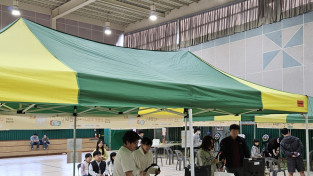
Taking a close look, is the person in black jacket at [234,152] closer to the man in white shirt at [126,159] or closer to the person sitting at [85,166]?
the man in white shirt at [126,159]

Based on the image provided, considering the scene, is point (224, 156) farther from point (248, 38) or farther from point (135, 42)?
point (135, 42)

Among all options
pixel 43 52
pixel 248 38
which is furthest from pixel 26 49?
pixel 248 38

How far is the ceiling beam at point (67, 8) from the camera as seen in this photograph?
1749 cm

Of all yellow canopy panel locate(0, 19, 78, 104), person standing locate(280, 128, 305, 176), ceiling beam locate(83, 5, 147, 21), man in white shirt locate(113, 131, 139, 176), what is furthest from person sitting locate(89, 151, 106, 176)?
ceiling beam locate(83, 5, 147, 21)

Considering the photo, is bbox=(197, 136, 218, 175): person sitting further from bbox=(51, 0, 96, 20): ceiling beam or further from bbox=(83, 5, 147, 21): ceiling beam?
bbox=(83, 5, 147, 21): ceiling beam

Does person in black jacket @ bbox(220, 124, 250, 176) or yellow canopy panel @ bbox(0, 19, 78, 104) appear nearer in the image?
yellow canopy panel @ bbox(0, 19, 78, 104)

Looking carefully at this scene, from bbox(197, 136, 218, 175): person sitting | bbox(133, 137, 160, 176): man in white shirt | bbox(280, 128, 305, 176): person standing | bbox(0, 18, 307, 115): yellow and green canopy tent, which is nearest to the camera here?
bbox(0, 18, 307, 115): yellow and green canopy tent

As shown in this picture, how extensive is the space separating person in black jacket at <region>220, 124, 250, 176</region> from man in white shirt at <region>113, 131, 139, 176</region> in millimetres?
2586

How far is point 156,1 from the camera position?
18.1m

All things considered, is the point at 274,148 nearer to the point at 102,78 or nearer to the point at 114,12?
the point at 102,78

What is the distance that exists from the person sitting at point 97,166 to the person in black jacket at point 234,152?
3032mm

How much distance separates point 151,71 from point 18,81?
184 cm

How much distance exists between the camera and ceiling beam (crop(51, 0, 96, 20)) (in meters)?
17.5

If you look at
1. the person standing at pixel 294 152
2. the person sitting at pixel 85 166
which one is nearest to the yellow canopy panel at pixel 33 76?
the person sitting at pixel 85 166
